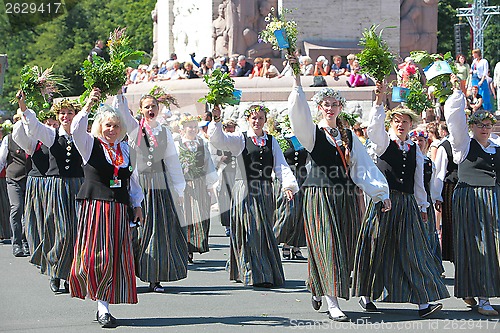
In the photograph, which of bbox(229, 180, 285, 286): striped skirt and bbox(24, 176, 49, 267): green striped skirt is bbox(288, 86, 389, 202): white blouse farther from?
bbox(24, 176, 49, 267): green striped skirt

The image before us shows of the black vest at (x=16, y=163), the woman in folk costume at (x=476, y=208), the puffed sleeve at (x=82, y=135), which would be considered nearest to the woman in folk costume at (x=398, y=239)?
the woman in folk costume at (x=476, y=208)

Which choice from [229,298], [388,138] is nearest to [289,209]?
[229,298]

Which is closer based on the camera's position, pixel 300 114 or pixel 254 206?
pixel 300 114

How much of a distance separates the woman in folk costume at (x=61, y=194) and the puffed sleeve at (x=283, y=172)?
189cm

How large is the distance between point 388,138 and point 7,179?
688cm

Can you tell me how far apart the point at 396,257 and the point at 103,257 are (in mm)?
2367

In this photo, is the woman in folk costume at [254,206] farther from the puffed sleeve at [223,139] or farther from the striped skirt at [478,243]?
the striped skirt at [478,243]

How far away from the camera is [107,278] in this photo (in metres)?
7.96

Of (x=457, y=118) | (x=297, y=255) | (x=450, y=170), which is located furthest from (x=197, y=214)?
(x=457, y=118)

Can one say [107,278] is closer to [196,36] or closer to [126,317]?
[126,317]

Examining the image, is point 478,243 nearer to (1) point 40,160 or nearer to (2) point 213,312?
(2) point 213,312

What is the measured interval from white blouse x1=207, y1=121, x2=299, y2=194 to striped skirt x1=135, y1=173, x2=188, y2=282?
65cm

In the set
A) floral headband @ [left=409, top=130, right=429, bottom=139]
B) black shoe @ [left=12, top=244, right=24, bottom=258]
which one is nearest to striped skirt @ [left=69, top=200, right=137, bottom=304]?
floral headband @ [left=409, top=130, right=429, bottom=139]

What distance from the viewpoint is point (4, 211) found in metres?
15.1
